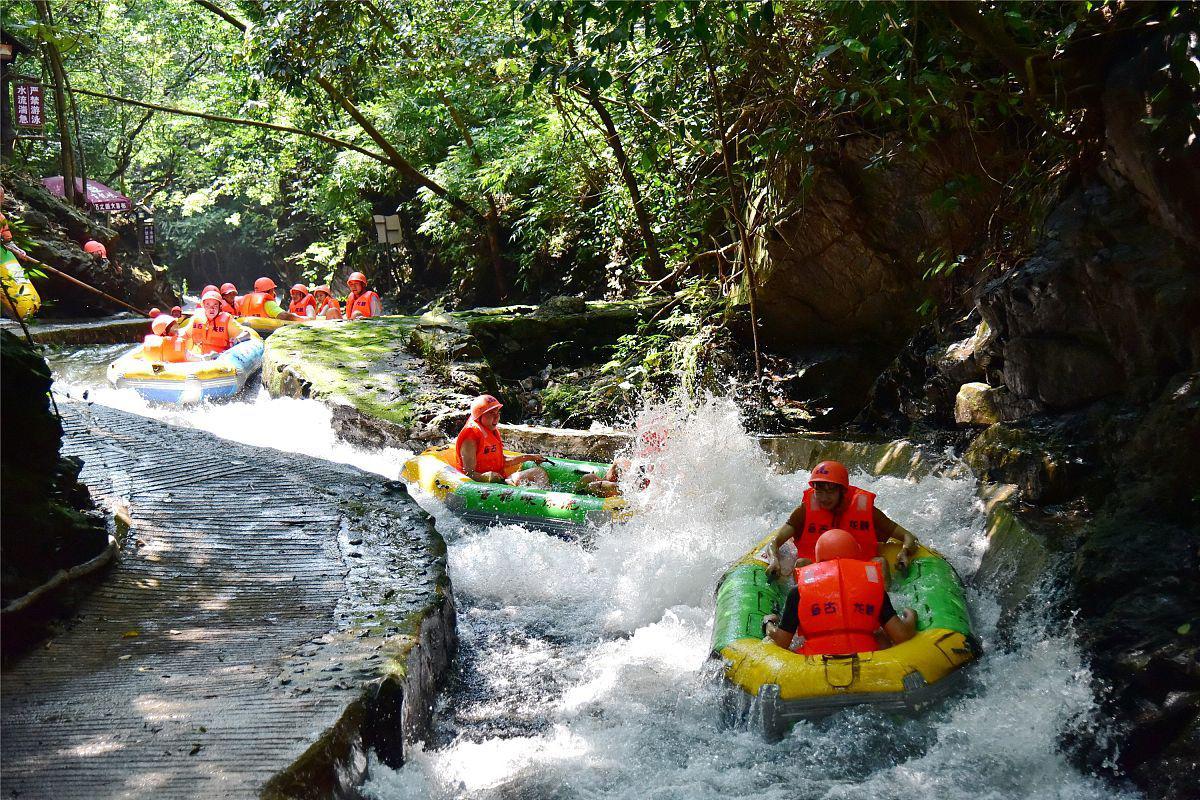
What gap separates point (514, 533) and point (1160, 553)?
181 inches

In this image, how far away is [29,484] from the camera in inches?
186

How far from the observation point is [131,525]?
5.88m

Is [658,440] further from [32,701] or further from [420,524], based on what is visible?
[32,701]

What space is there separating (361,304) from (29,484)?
12506 mm

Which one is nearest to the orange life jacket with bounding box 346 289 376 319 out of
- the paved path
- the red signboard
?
the red signboard

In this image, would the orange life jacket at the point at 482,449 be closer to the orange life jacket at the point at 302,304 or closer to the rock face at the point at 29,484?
the rock face at the point at 29,484

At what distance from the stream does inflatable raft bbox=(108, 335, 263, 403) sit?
5844 millimetres

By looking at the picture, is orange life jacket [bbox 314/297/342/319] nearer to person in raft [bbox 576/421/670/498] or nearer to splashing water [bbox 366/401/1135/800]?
person in raft [bbox 576/421/670/498]

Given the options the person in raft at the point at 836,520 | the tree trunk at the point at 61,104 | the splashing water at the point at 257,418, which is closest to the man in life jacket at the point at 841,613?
the person in raft at the point at 836,520

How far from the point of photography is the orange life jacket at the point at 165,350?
1380 cm

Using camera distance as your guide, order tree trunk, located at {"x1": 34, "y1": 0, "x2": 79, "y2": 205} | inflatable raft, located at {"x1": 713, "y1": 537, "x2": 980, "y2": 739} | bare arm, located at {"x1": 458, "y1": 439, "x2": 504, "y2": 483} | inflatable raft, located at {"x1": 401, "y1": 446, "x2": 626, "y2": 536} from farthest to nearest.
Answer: tree trunk, located at {"x1": 34, "y1": 0, "x2": 79, "y2": 205} < bare arm, located at {"x1": 458, "y1": 439, "x2": 504, "y2": 483} < inflatable raft, located at {"x1": 401, "y1": 446, "x2": 626, "y2": 536} < inflatable raft, located at {"x1": 713, "y1": 537, "x2": 980, "y2": 739}

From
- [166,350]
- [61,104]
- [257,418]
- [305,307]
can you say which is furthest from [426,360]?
[61,104]

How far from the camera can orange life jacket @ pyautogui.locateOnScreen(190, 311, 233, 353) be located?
48.0 feet

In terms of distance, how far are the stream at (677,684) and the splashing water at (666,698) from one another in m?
0.01
